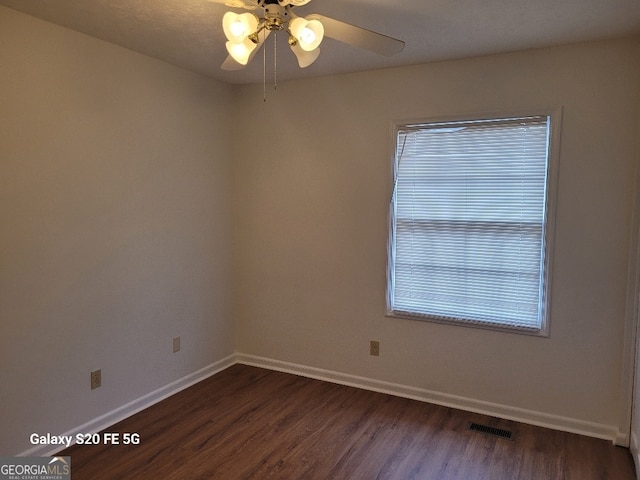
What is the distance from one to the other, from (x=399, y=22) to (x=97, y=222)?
2.13m

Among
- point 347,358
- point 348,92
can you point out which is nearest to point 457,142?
point 348,92

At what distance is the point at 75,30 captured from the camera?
2533 mm

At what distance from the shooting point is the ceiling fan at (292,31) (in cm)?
169

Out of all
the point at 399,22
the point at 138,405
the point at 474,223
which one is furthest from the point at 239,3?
the point at 138,405

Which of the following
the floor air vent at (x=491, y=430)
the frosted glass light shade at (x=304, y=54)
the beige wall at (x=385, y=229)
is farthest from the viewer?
the floor air vent at (x=491, y=430)

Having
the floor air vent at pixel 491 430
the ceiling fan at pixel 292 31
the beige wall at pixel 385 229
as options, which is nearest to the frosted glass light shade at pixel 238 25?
the ceiling fan at pixel 292 31

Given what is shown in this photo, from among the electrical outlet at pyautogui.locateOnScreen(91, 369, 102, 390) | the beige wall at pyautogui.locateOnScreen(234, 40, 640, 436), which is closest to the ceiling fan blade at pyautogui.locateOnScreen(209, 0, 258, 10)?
the beige wall at pyautogui.locateOnScreen(234, 40, 640, 436)

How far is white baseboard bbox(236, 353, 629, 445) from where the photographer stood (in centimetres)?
274

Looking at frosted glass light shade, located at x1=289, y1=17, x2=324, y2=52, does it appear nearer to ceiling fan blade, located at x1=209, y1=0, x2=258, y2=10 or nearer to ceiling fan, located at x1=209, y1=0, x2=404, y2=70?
ceiling fan, located at x1=209, y1=0, x2=404, y2=70

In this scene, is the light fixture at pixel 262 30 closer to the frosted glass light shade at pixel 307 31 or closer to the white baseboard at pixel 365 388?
the frosted glass light shade at pixel 307 31

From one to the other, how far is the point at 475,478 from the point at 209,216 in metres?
2.61

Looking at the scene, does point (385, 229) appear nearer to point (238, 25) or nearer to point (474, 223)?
point (474, 223)

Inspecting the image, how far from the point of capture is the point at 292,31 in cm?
174

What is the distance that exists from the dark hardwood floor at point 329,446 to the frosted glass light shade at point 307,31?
83.9 inches
